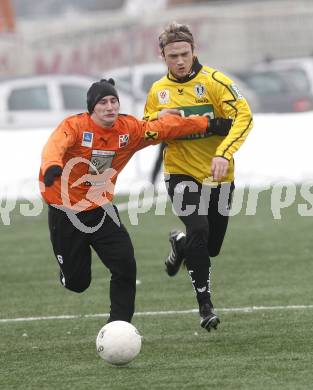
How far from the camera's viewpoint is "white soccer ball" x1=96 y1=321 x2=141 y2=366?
722 cm

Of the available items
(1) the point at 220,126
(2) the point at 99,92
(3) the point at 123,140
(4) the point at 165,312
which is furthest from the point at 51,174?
(4) the point at 165,312

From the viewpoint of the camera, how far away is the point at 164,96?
9.02m

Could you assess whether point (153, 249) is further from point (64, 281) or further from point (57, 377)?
point (57, 377)

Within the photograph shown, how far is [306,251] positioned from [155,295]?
281cm

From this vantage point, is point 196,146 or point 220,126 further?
point 196,146

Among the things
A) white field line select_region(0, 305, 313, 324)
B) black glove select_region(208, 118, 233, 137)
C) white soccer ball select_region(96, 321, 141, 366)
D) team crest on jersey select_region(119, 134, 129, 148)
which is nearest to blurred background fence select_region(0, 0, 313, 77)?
white field line select_region(0, 305, 313, 324)

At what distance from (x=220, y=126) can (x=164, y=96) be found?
0.57 m

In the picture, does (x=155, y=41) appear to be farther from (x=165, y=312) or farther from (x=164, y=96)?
(x=164, y=96)

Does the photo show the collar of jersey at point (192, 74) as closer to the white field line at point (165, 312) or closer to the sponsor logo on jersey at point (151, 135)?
the sponsor logo on jersey at point (151, 135)

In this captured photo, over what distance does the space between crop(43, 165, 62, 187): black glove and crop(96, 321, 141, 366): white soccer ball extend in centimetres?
95

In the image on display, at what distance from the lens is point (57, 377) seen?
7109mm

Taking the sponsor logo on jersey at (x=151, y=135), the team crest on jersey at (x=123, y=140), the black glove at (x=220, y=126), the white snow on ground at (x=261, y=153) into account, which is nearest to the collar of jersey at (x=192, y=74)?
the black glove at (x=220, y=126)

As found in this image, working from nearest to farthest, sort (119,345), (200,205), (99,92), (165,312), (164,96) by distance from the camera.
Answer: (119,345)
(99,92)
(200,205)
(164,96)
(165,312)

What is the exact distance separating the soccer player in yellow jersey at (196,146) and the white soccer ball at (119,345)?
1.27 meters
